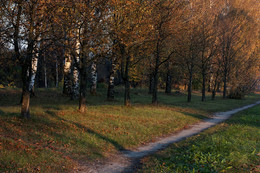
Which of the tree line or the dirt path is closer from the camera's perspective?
the dirt path

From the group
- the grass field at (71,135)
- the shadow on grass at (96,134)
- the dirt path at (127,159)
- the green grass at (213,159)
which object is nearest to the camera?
the green grass at (213,159)

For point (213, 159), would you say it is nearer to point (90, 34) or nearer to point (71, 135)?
point (71, 135)

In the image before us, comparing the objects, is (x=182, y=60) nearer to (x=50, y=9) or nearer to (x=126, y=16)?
(x=126, y=16)

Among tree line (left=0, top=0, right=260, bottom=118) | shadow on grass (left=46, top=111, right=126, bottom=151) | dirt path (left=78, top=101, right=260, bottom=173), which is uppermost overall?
tree line (left=0, top=0, right=260, bottom=118)

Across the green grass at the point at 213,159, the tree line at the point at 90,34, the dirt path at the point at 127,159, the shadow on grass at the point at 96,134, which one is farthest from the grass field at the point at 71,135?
the green grass at the point at 213,159

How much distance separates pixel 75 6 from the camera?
1257cm

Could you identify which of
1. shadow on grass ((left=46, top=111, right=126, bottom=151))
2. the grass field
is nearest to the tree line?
the grass field

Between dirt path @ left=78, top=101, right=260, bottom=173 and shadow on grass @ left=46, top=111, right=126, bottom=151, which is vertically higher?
shadow on grass @ left=46, top=111, right=126, bottom=151

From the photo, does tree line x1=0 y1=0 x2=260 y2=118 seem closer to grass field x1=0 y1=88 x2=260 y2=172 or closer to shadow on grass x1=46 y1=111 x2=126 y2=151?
grass field x1=0 y1=88 x2=260 y2=172

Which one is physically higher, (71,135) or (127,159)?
(71,135)

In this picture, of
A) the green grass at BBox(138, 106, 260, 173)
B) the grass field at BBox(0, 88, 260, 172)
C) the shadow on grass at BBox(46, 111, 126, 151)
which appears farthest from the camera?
the shadow on grass at BBox(46, 111, 126, 151)

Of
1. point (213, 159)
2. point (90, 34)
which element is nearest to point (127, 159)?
point (213, 159)

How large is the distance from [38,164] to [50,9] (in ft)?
21.3

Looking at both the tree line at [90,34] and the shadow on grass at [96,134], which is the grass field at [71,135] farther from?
the tree line at [90,34]
